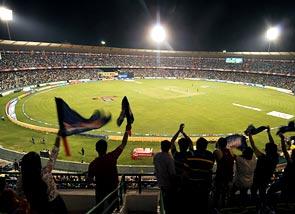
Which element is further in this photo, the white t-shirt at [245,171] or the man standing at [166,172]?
the white t-shirt at [245,171]

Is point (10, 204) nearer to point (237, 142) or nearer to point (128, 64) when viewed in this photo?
point (237, 142)

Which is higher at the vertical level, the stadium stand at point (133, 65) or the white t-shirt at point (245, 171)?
the stadium stand at point (133, 65)

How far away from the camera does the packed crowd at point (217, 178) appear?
6191 millimetres

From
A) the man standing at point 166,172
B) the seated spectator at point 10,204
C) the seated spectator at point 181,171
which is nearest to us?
the seated spectator at point 10,204

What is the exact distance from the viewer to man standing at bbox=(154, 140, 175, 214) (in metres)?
6.50

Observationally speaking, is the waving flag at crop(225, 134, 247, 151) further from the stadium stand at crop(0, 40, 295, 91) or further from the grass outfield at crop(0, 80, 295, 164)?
the stadium stand at crop(0, 40, 295, 91)

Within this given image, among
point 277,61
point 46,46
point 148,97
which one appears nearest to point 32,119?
point 148,97

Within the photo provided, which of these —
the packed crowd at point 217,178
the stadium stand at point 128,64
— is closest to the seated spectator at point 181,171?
the packed crowd at point 217,178

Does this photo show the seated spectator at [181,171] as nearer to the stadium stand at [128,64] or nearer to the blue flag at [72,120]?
the blue flag at [72,120]

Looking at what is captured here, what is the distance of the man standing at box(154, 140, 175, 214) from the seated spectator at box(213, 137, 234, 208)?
1477 millimetres

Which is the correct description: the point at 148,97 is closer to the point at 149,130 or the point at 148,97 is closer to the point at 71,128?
the point at 149,130

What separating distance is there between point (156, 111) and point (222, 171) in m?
38.3

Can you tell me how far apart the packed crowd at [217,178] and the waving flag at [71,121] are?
1563mm

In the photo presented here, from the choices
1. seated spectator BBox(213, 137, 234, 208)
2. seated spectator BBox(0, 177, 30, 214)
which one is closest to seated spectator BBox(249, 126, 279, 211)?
seated spectator BBox(213, 137, 234, 208)
